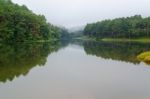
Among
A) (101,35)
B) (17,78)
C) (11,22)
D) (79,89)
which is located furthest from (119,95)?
(101,35)

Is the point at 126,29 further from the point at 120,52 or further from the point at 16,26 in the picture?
the point at 120,52

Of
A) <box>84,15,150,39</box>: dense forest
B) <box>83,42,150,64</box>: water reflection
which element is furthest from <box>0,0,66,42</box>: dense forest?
<box>84,15,150,39</box>: dense forest

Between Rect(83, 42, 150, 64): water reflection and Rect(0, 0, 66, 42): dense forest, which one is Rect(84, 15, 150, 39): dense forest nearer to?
Rect(0, 0, 66, 42): dense forest

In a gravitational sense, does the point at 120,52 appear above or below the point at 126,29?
above

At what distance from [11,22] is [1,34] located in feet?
33.7

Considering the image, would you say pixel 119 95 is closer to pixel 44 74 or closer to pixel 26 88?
pixel 26 88

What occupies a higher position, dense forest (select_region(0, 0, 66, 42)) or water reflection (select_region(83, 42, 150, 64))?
dense forest (select_region(0, 0, 66, 42))

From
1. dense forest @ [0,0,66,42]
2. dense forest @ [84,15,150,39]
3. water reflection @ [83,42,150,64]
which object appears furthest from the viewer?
dense forest @ [84,15,150,39]

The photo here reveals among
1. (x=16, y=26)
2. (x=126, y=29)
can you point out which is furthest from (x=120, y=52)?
(x=126, y=29)

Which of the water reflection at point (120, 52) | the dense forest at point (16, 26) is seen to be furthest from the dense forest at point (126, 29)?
the water reflection at point (120, 52)

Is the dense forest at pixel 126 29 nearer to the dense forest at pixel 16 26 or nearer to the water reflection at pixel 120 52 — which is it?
the dense forest at pixel 16 26

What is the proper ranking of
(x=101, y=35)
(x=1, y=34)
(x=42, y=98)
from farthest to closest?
(x=101, y=35)
(x=1, y=34)
(x=42, y=98)

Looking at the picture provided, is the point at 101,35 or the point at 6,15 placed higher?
the point at 6,15

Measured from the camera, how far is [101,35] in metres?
194
